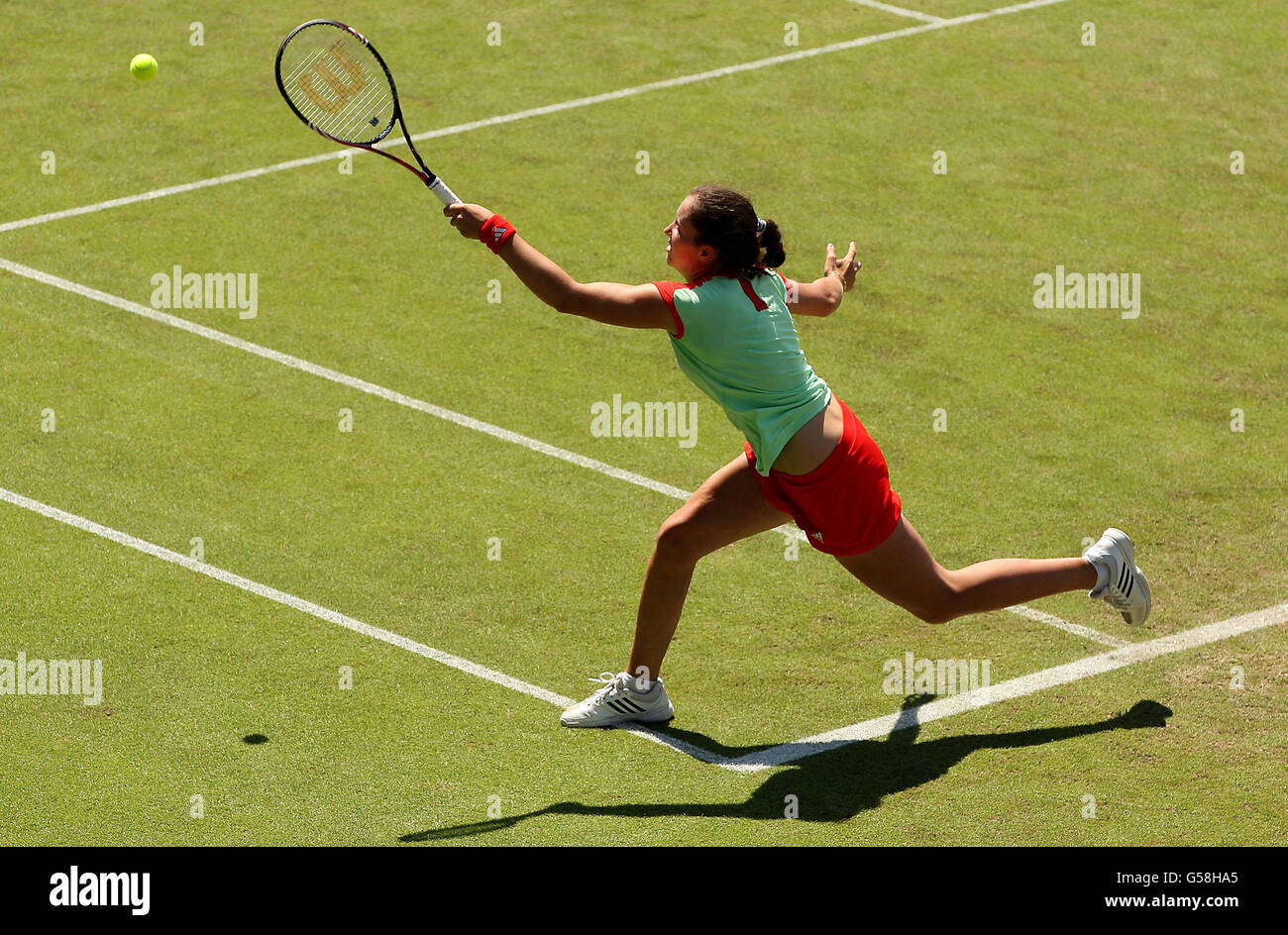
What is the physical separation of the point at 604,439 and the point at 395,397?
146cm

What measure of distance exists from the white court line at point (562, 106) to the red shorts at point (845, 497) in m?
8.75

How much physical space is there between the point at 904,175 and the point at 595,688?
840cm

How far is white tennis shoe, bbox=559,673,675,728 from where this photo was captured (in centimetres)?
786

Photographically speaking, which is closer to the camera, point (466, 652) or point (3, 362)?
point (466, 652)

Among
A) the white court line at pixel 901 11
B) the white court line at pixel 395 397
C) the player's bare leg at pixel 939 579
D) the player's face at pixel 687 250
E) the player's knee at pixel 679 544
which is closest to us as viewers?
the player's face at pixel 687 250

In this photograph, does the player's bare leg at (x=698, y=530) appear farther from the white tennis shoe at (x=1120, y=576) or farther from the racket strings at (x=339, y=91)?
the racket strings at (x=339, y=91)

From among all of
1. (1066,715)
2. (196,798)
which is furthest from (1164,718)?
(196,798)

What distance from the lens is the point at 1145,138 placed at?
16.4 m

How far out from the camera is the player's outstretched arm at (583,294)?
280 inches

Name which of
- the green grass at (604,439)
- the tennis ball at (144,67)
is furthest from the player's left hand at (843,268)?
the tennis ball at (144,67)

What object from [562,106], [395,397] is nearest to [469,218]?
[395,397]

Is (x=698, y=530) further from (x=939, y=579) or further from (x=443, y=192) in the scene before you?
(x=443, y=192)

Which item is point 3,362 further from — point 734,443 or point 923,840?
point 923,840

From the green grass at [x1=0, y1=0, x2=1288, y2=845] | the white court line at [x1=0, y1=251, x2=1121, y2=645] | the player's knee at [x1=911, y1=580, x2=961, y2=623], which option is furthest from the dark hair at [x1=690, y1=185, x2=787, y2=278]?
the white court line at [x1=0, y1=251, x2=1121, y2=645]
